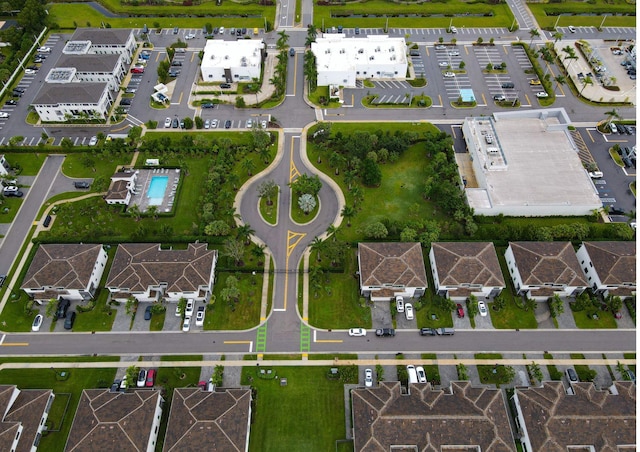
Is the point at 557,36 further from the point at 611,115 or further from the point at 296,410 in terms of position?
the point at 296,410

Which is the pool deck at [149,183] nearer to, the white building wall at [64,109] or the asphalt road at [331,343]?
the white building wall at [64,109]

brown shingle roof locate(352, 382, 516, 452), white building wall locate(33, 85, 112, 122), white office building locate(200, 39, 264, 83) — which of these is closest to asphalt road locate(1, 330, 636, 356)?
brown shingle roof locate(352, 382, 516, 452)

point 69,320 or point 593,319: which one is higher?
point 69,320

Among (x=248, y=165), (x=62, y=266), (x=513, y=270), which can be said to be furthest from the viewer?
(x=248, y=165)

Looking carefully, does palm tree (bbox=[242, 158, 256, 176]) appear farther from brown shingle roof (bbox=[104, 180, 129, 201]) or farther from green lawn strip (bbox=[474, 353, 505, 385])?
green lawn strip (bbox=[474, 353, 505, 385])

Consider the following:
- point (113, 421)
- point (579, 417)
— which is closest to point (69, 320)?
point (113, 421)

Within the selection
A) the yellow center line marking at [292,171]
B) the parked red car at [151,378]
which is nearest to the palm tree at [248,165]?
the yellow center line marking at [292,171]
